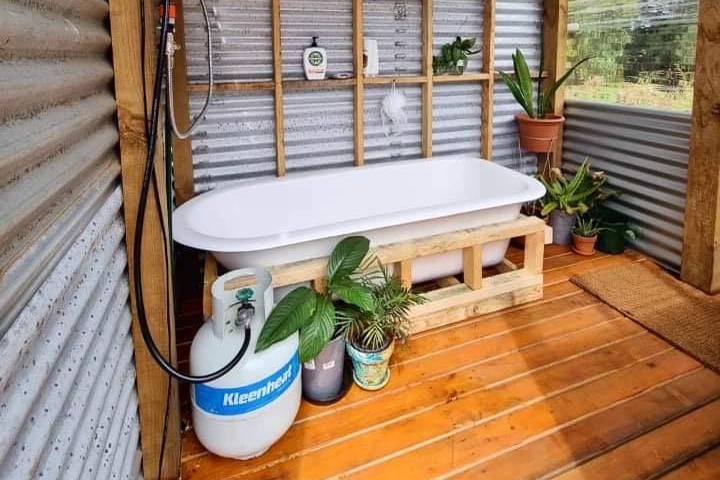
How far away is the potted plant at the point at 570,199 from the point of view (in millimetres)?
3654

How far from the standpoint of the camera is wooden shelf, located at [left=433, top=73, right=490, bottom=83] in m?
3.57

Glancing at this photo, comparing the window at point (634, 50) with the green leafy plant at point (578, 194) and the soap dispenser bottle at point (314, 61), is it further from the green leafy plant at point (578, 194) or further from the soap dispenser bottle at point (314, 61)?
the soap dispenser bottle at point (314, 61)

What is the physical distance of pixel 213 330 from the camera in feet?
5.89

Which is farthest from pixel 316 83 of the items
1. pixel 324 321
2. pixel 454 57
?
pixel 324 321

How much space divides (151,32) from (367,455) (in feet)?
4.77

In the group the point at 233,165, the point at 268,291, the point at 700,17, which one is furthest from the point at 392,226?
the point at 700,17

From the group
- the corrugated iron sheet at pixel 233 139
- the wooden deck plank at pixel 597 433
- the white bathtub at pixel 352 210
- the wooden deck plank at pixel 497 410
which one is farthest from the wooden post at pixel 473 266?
the corrugated iron sheet at pixel 233 139

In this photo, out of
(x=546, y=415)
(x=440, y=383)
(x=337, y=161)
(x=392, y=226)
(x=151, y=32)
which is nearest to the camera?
(x=151, y=32)

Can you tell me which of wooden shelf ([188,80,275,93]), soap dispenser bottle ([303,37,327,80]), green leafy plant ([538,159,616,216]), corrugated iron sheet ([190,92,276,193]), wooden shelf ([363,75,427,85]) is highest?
soap dispenser bottle ([303,37,327,80])

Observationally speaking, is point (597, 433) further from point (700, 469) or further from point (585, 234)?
point (585, 234)

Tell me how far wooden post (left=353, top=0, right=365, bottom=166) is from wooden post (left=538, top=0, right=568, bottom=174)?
1.42 m

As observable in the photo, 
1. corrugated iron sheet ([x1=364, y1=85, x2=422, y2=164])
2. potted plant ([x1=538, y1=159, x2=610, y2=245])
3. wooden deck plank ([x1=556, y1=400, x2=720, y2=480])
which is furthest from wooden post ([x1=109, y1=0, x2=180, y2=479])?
potted plant ([x1=538, y1=159, x2=610, y2=245])

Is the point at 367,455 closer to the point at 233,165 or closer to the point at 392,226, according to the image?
the point at 392,226

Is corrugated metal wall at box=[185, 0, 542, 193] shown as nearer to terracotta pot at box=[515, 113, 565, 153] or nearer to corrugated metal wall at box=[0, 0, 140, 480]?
terracotta pot at box=[515, 113, 565, 153]
